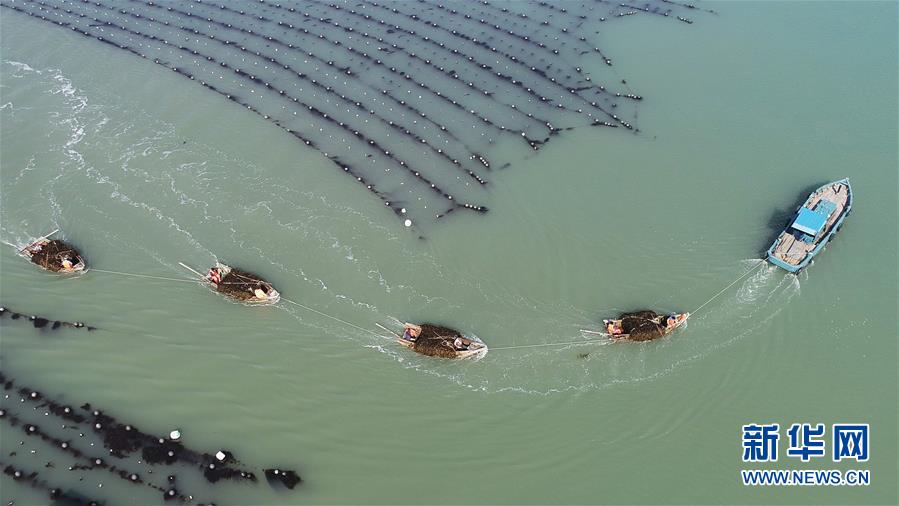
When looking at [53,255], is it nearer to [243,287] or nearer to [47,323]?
[47,323]

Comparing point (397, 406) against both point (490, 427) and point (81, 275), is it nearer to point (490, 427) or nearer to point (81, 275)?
point (490, 427)

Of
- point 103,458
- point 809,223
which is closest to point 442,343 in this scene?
point 103,458

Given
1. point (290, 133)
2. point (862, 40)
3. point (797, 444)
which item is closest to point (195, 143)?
point (290, 133)

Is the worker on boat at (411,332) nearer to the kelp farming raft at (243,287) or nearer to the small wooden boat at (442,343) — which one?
the small wooden boat at (442,343)

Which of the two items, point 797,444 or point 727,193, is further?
point 727,193

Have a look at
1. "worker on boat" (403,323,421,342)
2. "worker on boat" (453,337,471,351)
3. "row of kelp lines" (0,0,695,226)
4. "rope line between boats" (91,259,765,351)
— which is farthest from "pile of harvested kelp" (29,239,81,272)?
"worker on boat" (453,337,471,351)

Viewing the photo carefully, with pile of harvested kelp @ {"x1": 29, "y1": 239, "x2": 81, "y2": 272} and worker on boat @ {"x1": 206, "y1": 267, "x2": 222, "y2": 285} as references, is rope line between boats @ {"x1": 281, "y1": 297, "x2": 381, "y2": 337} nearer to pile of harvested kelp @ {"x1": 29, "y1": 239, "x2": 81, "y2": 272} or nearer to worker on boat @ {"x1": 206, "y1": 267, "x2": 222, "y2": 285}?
worker on boat @ {"x1": 206, "y1": 267, "x2": 222, "y2": 285}
